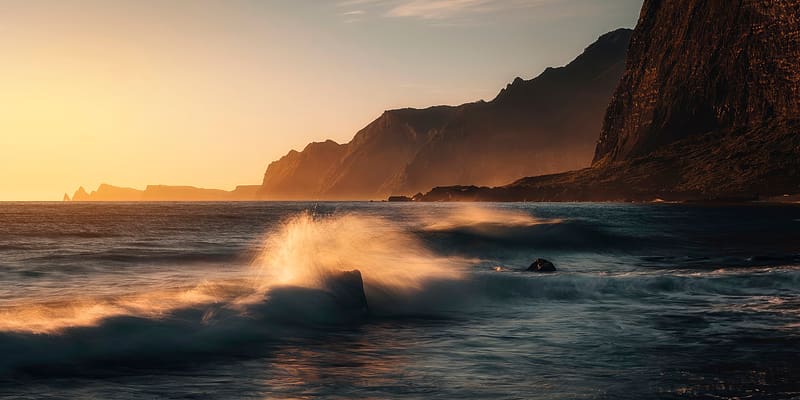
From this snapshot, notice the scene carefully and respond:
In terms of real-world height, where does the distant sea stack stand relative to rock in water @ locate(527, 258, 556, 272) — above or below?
above

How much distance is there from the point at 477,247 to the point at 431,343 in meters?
31.4

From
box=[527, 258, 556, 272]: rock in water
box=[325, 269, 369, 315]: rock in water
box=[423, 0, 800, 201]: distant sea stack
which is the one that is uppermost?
box=[423, 0, 800, 201]: distant sea stack

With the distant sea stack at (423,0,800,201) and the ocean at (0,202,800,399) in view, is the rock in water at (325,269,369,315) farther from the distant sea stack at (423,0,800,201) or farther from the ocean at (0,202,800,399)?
the distant sea stack at (423,0,800,201)

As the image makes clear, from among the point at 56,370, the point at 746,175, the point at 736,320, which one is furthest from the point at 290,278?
the point at 746,175

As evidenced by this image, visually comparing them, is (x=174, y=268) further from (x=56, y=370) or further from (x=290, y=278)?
(x=56, y=370)

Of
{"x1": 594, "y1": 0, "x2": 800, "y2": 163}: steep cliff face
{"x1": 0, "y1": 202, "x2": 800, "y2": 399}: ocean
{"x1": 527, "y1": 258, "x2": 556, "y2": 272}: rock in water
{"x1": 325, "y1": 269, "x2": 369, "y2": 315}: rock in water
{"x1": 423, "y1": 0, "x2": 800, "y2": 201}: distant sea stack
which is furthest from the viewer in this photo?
{"x1": 423, "y1": 0, "x2": 800, "y2": 201}: distant sea stack

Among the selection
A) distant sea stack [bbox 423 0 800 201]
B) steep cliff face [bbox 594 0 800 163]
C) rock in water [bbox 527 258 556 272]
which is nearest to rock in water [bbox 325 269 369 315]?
rock in water [bbox 527 258 556 272]

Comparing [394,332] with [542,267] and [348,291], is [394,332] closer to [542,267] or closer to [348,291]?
[348,291]

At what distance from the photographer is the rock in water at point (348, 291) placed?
19.6 metres

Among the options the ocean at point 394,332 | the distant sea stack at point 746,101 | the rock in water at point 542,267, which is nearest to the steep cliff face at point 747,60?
the distant sea stack at point 746,101

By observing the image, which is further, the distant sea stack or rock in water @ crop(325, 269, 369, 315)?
the distant sea stack

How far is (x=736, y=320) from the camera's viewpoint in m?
17.6

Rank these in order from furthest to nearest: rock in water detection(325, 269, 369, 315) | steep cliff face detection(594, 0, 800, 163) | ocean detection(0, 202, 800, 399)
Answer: steep cliff face detection(594, 0, 800, 163) < rock in water detection(325, 269, 369, 315) < ocean detection(0, 202, 800, 399)

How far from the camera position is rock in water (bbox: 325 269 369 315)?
1958cm
